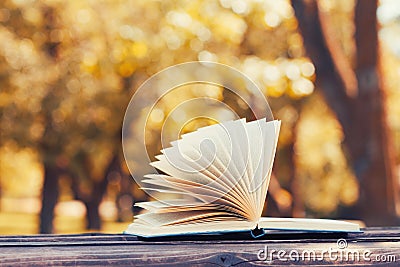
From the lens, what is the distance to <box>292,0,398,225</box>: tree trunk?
692cm

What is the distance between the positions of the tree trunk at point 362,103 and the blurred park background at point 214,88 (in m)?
0.01

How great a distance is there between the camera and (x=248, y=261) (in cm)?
163

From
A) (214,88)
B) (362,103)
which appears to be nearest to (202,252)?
(362,103)

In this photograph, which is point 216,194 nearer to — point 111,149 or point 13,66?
point 13,66

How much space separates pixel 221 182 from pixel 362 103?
513 cm

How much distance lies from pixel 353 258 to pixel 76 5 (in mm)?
15063

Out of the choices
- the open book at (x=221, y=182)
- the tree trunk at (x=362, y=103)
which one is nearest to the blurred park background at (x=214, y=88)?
the tree trunk at (x=362, y=103)

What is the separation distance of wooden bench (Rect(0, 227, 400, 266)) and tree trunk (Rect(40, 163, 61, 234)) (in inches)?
755

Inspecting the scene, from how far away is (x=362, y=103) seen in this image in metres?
6.92

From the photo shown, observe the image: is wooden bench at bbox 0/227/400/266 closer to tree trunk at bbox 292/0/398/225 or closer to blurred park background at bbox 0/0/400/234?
blurred park background at bbox 0/0/400/234

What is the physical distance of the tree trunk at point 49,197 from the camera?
2075 centimetres

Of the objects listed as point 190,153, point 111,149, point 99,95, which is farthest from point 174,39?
point 190,153

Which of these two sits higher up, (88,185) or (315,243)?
(88,185)

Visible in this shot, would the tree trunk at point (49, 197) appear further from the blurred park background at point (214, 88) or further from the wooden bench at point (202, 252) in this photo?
the wooden bench at point (202, 252)
